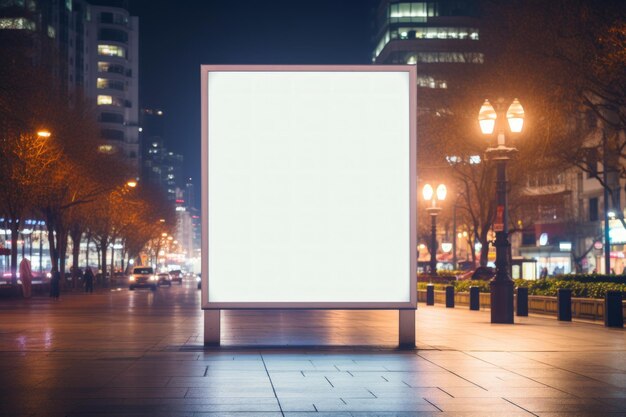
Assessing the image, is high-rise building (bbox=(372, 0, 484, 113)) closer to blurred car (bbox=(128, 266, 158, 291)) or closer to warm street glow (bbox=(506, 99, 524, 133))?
blurred car (bbox=(128, 266, 158, 291))

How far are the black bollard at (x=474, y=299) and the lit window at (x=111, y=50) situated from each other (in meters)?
141

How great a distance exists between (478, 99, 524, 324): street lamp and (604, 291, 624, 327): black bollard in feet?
8.08

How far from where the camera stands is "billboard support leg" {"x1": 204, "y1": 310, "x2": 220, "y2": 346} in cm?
1709

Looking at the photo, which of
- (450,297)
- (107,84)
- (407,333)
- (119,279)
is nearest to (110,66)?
(107,84)

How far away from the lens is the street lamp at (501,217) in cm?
2486

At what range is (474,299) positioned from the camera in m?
35.3

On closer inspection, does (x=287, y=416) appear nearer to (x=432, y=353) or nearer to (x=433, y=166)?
(x=432, y=353)

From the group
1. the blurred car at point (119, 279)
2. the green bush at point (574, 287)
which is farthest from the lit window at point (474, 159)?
the blurred car at point (119, 279)

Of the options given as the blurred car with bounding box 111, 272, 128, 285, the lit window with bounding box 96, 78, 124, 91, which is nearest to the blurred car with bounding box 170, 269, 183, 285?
the blurred car with bounding box 111, 272, 128, 285

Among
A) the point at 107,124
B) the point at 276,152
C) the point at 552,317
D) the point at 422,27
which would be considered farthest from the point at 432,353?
the point at 107,124

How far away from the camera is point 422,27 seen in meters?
132

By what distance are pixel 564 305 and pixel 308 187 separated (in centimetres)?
1220

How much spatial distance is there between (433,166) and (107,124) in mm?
122565

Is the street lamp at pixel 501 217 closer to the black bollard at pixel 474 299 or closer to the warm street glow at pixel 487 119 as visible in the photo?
the warm street glow at pixel 487 119
